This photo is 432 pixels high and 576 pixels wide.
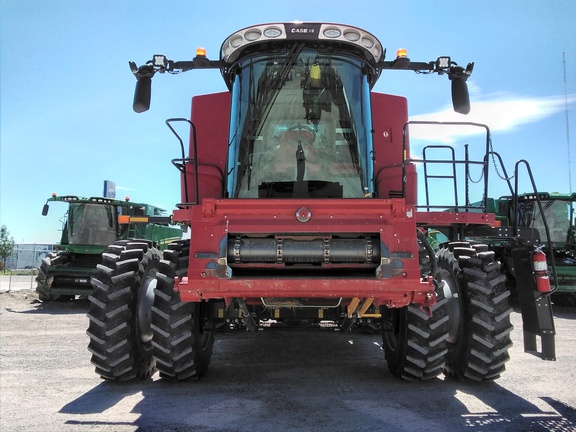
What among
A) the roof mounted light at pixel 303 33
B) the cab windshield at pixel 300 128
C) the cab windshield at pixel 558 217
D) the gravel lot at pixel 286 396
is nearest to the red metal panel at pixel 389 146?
the cab windshield at pixel 300 128

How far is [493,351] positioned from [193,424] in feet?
9.58

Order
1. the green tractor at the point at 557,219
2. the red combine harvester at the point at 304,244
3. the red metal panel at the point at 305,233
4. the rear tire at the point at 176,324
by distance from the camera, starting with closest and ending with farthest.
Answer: the red metal panel at the point at 305,233 < the red combine harvester at the point at 304,244 < the rear tire at the point at 176,324 < the green tractor at the point at 557,219

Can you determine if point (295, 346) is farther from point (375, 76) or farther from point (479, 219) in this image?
point (375, 76)

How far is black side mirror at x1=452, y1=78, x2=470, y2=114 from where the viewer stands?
5.02 m

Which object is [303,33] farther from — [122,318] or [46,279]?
[46,279]

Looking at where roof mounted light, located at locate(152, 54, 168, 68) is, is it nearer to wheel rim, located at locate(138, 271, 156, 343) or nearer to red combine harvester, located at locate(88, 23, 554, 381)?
red combine harvester, located at locate(88, 23, 554, 381)

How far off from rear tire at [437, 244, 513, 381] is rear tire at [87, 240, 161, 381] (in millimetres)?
3182

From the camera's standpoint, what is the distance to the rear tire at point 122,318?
16.2 ft

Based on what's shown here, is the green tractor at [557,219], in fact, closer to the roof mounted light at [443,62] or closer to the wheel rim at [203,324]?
the roof mounted light at [443,62]

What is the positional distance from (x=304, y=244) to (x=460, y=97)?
91.9 inches

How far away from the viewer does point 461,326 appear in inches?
199

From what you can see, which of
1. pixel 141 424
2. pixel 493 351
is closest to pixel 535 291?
pixel 493 351

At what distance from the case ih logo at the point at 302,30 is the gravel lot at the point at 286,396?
2.94 m

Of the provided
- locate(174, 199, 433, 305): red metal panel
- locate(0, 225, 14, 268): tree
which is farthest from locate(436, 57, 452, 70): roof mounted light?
locate(0, 225, 14, 268): tree
